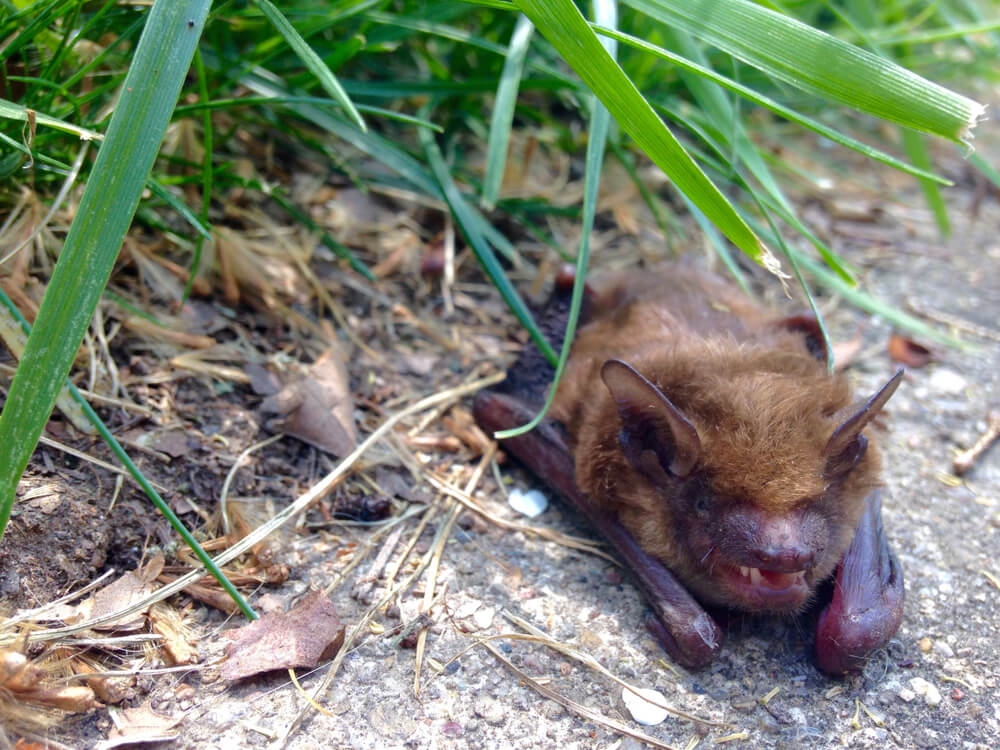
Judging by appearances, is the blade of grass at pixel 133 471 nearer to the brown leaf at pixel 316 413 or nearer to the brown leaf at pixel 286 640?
the brown leaf at pixel 286 640

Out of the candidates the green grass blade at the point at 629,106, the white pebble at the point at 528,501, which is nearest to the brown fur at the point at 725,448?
the white pebble at the point at 528,501

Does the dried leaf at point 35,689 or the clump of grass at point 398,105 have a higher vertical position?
the clump of grass at point 398,105

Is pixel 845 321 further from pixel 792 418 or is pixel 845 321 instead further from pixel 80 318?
pixel 80 318

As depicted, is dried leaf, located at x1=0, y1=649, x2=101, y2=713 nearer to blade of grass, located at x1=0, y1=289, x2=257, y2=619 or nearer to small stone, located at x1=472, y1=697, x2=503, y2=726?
blade of grass, located at x1=0, y1=289, x2=257, y2=619

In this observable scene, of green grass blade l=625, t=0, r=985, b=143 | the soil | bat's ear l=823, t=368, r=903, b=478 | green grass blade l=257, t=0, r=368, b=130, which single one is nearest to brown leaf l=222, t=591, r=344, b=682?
the soil

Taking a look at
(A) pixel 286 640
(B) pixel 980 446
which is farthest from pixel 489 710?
(B) pixel 980 446
